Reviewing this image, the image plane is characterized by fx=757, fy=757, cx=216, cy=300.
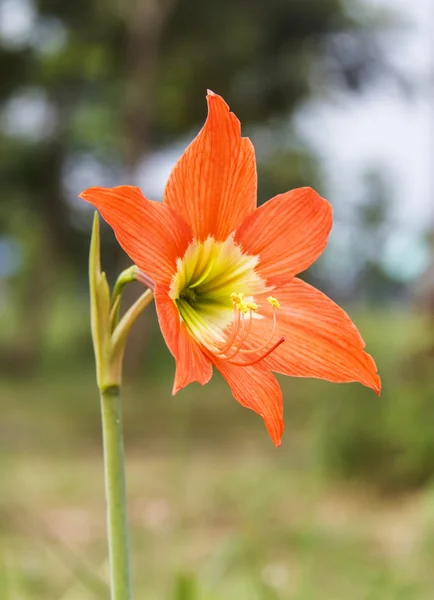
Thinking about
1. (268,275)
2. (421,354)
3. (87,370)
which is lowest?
(87,370)

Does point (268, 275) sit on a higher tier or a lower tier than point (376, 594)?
higher

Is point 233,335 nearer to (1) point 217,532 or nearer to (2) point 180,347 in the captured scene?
(2) point 180,347

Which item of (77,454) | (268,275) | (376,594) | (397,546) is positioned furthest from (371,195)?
(268,275)

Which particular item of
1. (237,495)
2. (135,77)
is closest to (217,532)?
(237,495)

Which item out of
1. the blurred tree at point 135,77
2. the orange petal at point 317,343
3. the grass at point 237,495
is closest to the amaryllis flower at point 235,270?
the orange petal at point 317,343

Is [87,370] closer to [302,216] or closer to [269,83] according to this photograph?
[269,83]

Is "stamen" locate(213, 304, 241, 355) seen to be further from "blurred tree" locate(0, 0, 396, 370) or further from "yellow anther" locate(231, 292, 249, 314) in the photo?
"blurred tree" locate(0, 0, 396, 370)
